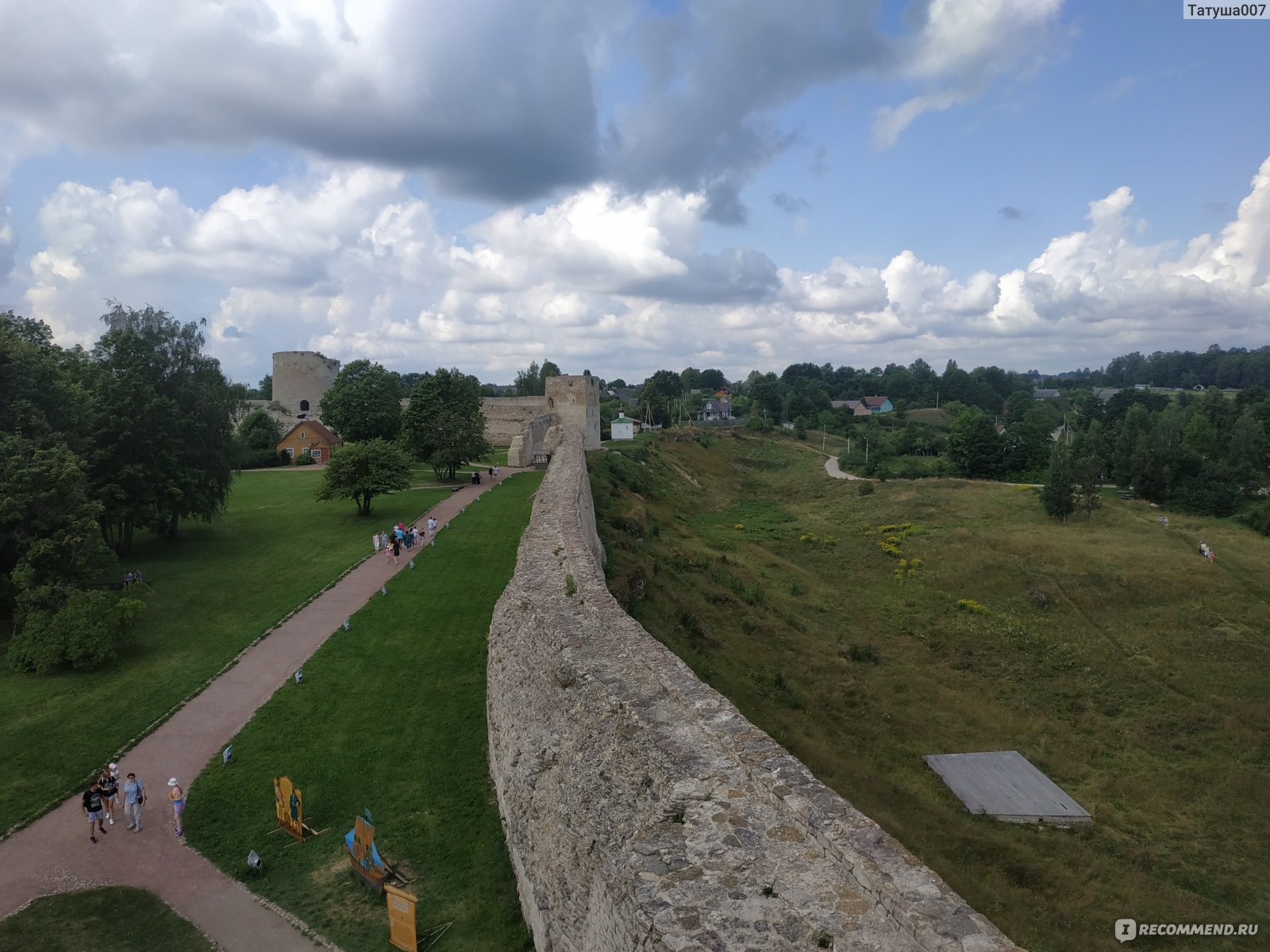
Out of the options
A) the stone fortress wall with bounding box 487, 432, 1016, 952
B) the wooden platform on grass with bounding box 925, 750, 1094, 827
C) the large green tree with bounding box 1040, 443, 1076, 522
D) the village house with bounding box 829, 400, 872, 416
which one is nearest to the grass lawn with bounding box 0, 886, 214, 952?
the stone fortress wall with bounding box 487, 432, 1016, 952

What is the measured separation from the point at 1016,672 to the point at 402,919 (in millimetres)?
19588

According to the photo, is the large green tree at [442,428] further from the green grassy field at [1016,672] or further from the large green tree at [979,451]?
the large green tree at [979,451]

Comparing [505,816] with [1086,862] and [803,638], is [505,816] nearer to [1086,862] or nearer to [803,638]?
[1086,862]

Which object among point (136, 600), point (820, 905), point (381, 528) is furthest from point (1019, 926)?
point (381, 528)

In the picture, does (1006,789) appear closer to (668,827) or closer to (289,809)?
(668,827)

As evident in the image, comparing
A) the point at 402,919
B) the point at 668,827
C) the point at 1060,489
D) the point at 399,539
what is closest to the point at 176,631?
the point at 399,539

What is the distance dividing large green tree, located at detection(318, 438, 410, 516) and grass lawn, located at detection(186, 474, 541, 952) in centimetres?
1263

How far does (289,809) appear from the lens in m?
10.2

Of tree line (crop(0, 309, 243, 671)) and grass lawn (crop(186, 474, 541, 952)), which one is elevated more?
tree line (crop(0, 309, 243, 671))

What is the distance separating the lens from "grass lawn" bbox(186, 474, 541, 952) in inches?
346

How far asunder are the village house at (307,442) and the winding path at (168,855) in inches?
1618

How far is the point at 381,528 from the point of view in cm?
2875

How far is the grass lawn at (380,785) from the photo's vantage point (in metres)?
8.79

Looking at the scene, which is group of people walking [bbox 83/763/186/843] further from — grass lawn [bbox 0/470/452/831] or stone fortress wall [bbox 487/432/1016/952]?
stone fortress wall [bbox 487/432/1016/952]
